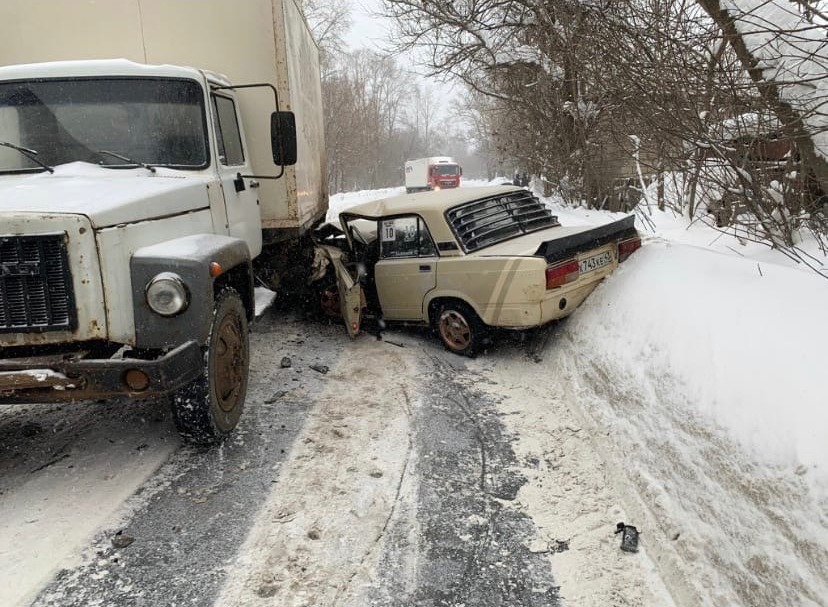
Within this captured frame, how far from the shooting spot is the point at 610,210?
15.1m

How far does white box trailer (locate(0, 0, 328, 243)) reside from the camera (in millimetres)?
5355

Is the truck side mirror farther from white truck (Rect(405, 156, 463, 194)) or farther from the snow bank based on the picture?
white truck (Rect(405, 156, 463, 194))

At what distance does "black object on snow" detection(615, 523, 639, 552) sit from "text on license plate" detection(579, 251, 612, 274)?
2.92 meters

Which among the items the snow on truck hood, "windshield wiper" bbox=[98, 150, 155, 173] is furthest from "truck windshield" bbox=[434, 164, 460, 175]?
"windshield wiper" bbox=[98, 150, 155, 173]

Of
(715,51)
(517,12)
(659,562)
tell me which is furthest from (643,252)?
(517,12)

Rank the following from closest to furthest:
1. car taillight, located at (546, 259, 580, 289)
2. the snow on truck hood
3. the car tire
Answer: the snow on truck hood
car taillight, located at (546, 259, 580, 289)
the car tire

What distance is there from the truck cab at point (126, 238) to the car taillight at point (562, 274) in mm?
2502

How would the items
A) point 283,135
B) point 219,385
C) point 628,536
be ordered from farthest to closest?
point 283,135 → point 219,385 → point 628,536

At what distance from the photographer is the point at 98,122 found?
4.34 metres

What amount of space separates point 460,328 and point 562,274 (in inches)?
48.4

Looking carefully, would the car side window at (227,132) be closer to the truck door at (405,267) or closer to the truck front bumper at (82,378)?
→ the truck door at (405,267)

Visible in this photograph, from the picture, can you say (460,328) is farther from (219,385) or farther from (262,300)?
(262,300)

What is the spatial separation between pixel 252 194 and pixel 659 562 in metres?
4.54

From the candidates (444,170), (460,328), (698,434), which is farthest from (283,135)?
(444,170)
